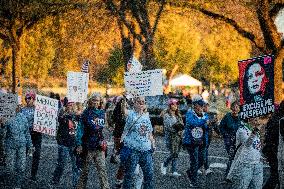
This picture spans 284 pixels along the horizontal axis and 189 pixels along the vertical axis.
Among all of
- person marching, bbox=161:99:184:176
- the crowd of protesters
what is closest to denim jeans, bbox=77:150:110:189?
the crowd of protesters

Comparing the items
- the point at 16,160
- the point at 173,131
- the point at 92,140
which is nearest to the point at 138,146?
the point at 92,140

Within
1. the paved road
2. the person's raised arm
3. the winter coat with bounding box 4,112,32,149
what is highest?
the person's raised arm

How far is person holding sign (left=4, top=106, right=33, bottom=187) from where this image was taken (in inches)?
427

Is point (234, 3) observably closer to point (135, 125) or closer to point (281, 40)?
point (281, 40)

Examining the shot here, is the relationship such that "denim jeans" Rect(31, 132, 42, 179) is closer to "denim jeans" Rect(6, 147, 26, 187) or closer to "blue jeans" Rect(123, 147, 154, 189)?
"denim jeans" Rect(6, 147, 26, 187)

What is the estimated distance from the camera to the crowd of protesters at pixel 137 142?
786cm

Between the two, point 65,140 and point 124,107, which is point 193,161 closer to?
point 124,107

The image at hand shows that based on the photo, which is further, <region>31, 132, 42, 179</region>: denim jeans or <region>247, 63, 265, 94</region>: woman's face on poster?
<region>31, 132, 42, 179</region>: denim jeans

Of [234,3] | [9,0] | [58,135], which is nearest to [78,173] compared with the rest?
[58,135]

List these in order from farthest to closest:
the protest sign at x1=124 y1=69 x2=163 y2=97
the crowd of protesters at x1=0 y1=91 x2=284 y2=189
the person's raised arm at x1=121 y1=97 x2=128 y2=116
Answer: the person's raised arm at x1=121 y1=97 x2=128 y2=116
the protest sign at x1=124 y1=69 x2=163 y2=97
the crowd of protesters at x1=0 y1=91 x2=284 y2=189

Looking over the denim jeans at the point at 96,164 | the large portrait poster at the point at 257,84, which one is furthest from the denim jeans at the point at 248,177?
the denim jeans at the point at 96,164

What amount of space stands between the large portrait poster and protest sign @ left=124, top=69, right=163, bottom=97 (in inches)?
115

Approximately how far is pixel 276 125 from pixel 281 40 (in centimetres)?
1091

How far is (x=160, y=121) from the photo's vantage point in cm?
2380
